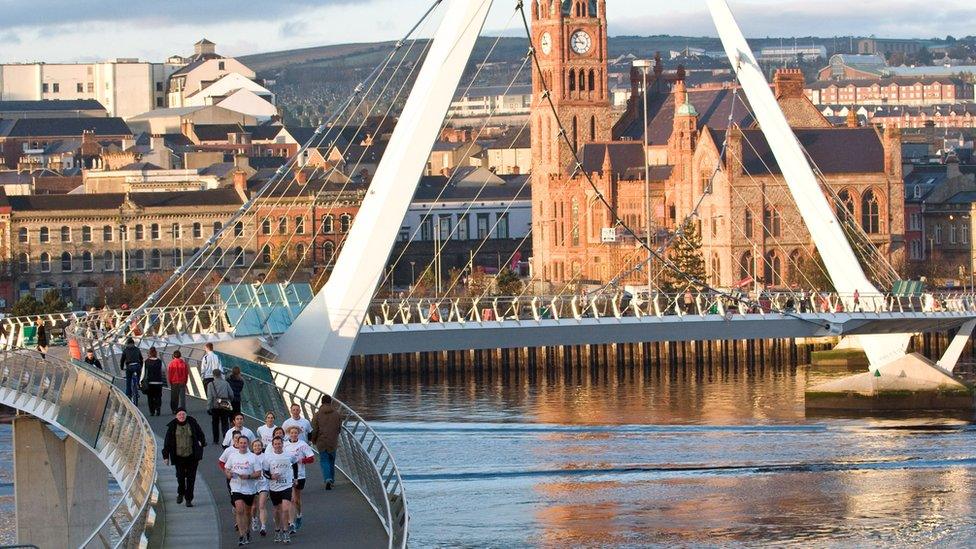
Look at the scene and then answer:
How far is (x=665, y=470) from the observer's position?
40219 mm

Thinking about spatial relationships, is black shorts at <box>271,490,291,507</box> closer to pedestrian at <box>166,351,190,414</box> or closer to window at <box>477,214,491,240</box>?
pedestrian at <box>166,351,190,414</box>

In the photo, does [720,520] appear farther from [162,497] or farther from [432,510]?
[162,497]

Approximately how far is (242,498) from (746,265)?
68.6 meters

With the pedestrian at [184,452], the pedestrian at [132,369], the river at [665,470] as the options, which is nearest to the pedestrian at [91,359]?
the pedestrian at [132,369]

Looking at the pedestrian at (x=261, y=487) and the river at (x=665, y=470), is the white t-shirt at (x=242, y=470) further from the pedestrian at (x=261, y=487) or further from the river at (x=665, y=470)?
the river at (x=665, y=470)

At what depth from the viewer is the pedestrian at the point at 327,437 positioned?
21.8 m

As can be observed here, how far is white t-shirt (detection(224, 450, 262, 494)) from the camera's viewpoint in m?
19.0

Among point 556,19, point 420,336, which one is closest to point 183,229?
point 556,19

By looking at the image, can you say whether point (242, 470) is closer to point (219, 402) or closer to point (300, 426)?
point (300, 426)

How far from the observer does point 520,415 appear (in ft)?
171

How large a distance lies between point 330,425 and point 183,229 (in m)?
69.6

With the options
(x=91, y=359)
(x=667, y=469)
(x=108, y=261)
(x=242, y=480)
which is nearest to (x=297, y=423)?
(x=242, y=480)

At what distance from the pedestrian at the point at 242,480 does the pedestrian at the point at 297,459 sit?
15.7 inches

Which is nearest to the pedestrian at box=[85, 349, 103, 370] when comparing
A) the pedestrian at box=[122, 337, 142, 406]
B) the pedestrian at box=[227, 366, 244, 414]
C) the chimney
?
the pedestrian at box=[122, 337, 142, 406]
